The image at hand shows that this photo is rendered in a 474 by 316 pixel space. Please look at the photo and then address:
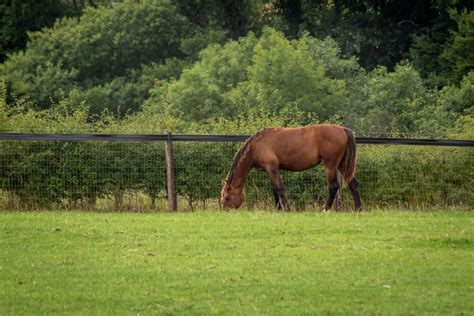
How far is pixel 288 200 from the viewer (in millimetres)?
20984

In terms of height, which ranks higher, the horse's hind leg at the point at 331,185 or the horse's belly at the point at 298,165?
the horse's belly at the point at 298,165

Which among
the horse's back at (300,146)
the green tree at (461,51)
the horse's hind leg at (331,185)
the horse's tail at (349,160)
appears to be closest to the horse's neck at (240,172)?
the horse's back at (300,146)

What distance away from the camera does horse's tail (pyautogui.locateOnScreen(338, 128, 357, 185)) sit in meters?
19.6

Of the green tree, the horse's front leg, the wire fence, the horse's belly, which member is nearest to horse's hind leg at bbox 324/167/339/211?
the horse's belly

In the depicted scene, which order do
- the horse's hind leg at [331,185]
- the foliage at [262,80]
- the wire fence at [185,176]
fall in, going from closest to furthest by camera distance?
the horse's hind leg at [331,185]
the wire fence at [185,176]
the foliage at [262,80]

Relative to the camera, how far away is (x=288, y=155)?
66.2 feet

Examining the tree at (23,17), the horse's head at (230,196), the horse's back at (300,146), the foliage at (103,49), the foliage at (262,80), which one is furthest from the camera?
the tree at (23,17)

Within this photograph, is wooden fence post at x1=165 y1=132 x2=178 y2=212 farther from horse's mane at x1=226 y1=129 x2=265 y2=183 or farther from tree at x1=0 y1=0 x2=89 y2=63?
tree at x1=0 y1=0 x2=89 y2=63

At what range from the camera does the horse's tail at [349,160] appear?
19.6m

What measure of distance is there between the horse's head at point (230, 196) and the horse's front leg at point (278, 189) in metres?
0.64

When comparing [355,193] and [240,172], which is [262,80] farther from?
[355,193]

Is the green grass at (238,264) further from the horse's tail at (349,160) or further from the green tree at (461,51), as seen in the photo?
the green tree at (461,51)

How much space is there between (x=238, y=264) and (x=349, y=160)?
662 centimetres

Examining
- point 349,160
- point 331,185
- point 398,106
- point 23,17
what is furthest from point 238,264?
point 23,17
